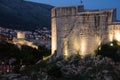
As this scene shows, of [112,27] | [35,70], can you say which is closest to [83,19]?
[112,27]

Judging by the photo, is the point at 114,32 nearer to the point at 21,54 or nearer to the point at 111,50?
the point at 111,50

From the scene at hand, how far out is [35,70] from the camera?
51562 mm

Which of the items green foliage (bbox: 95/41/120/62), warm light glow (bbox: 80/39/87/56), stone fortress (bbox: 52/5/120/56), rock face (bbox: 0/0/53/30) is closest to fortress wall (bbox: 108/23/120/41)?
stone fortress (bbox: 52/5/120/56)

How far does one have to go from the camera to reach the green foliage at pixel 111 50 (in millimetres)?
47656

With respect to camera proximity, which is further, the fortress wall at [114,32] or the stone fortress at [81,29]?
the stone fortress at [81,29]

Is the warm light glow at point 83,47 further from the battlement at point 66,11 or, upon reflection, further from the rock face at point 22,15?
the rock face at point 22,15

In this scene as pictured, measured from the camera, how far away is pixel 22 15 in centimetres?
18062

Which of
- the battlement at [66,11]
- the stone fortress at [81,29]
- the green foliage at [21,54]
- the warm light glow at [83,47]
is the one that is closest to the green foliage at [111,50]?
the stone fortress at [81,29]

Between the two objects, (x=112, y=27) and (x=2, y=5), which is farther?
(x=2, y=5)

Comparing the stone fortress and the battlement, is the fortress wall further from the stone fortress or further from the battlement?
the battlement

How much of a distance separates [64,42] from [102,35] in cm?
617

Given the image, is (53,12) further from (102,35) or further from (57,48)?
(102,35)

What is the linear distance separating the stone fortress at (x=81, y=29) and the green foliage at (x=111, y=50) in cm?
99

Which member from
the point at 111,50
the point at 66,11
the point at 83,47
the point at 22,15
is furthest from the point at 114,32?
the point at 22,15
